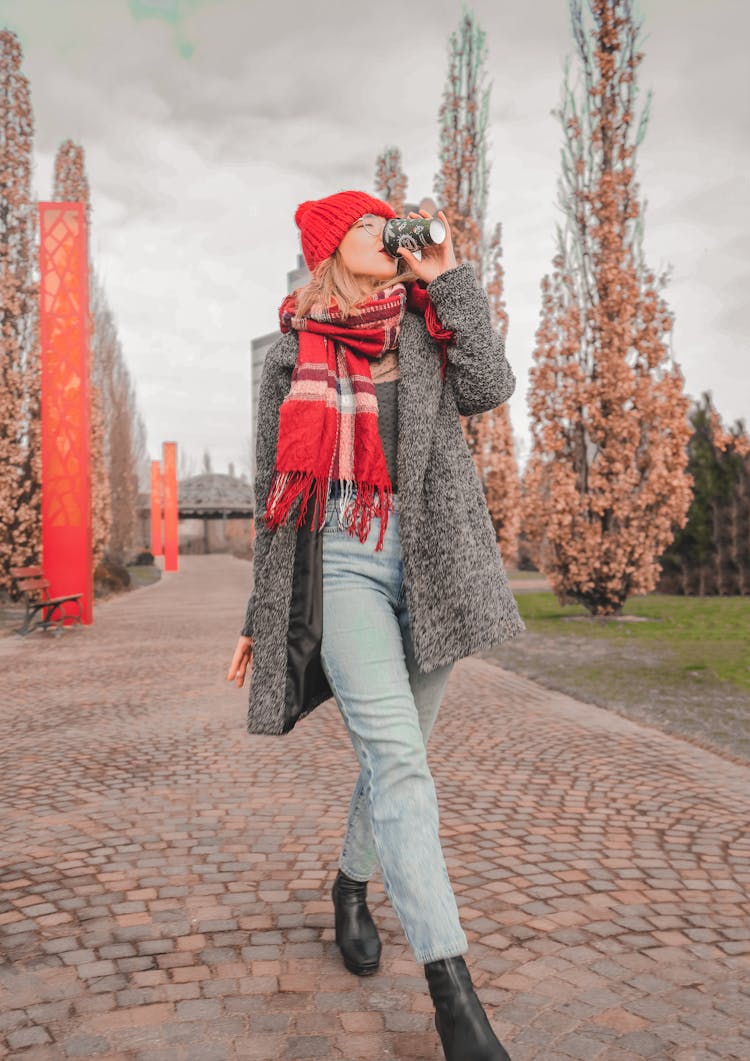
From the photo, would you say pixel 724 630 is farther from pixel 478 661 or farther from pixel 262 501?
pixel 262 501

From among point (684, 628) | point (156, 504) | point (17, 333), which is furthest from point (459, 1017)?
point (156, 504)

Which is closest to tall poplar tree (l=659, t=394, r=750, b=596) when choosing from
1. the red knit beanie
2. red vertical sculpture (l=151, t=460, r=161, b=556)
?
the red knit beanie

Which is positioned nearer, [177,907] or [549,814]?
[177,907]

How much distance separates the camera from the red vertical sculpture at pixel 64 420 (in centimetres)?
1380

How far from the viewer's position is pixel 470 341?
7.25 ft

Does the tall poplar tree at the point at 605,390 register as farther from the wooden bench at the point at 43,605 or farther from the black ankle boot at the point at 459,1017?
the black ankle boot at the point at 459,1017

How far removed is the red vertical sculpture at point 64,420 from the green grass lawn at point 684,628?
6565mm

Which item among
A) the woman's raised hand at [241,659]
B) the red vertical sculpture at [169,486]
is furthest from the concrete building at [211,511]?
the woman's raised hand at [241,659]

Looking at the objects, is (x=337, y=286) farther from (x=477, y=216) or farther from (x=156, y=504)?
(x=156, y=504)

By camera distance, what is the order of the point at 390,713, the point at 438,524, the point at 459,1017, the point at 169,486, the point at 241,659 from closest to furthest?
1. the point at 459,1017
2. the point at 390,713
3. the point at 438,524
4. the point at 241,659
5. the point at 169,486

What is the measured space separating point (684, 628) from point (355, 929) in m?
10.7

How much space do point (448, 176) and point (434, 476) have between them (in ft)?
57.8

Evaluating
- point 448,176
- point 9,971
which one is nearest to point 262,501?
point 9,971

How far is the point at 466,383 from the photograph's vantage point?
2.25 m
